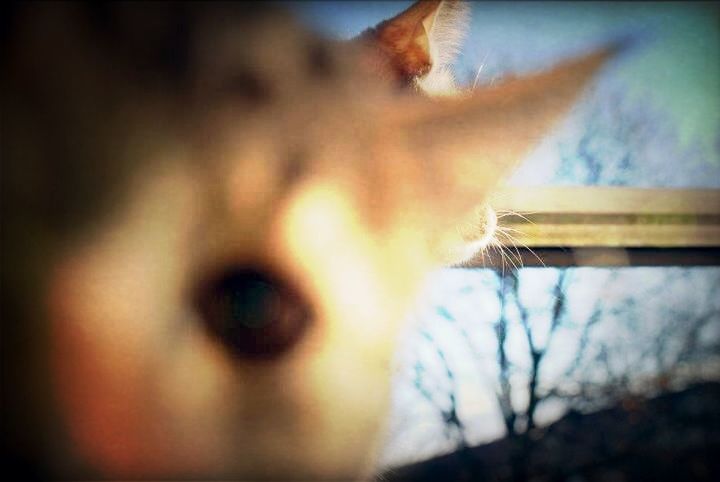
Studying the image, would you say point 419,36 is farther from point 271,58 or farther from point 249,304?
point 249,304

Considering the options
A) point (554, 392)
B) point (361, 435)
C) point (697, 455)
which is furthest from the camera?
point (554, 392)

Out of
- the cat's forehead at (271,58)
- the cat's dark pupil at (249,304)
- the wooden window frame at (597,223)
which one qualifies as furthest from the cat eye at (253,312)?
the wooden window frame at (597,223)

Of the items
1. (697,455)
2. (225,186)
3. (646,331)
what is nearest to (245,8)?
(225,186)

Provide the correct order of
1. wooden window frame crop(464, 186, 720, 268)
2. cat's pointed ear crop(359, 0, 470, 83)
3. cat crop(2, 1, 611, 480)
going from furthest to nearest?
1. wooden window frame crop(464, 186, 720, 268)
2. cat's pointed ear crop(359, 0, 470, 83)
3. cat crop(2, 1, 611, 480)

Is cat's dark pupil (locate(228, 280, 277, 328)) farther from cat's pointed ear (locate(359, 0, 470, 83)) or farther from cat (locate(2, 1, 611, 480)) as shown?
cat's pointed ear (locate(359, 0, 470, 83))

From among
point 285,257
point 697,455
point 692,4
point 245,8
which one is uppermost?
point 692,4

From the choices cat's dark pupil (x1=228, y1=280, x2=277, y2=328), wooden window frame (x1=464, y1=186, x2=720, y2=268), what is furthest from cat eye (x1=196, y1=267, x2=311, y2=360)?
wooden window frame (x1=464, y1=186, x2=720, y2=268)

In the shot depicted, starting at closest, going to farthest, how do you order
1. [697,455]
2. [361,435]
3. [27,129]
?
1. [27,129]
2. [361,435]
3. [697,455]

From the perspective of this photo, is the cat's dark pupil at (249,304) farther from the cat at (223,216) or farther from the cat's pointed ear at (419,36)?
the cat's pointed ear at (419,36)

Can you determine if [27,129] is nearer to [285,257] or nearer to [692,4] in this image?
[285,257]
